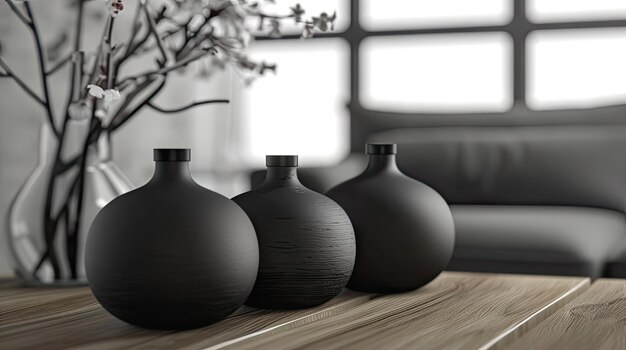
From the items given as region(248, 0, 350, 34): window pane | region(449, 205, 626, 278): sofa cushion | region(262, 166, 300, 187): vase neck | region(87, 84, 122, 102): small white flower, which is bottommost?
region(449, 205, 626, 278): sofa cushion

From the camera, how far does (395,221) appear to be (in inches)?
39.4

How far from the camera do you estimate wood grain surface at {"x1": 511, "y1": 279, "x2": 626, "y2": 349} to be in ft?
2.47

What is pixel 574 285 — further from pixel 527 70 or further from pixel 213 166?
pixel 213 166

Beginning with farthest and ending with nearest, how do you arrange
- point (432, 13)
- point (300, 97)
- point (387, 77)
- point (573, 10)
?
point (300, 97) < point (387, 77) < point (432, 13) < point (573, 10)

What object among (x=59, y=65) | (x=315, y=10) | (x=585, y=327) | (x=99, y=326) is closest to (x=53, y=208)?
(x=59, y=65)

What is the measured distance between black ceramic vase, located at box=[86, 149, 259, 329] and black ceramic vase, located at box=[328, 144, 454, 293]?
25cm

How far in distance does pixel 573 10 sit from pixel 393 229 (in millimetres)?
3135

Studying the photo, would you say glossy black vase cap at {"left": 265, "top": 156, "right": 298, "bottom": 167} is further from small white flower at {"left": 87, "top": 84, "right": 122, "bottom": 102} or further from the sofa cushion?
the sofa cushion

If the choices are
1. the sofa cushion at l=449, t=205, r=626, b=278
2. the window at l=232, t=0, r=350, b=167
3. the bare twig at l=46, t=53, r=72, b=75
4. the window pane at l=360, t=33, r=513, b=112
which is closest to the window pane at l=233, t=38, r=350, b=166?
the window at l=232, t=0, r=350, b=167

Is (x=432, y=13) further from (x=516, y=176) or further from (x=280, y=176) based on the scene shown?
(x=280, y=176)

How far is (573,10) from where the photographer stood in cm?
379

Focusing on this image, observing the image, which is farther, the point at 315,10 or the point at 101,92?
the point at 315,10

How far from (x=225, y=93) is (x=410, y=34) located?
1.13 metres

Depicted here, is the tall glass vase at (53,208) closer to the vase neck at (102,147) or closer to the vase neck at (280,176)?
the vase neck at (102,147)
